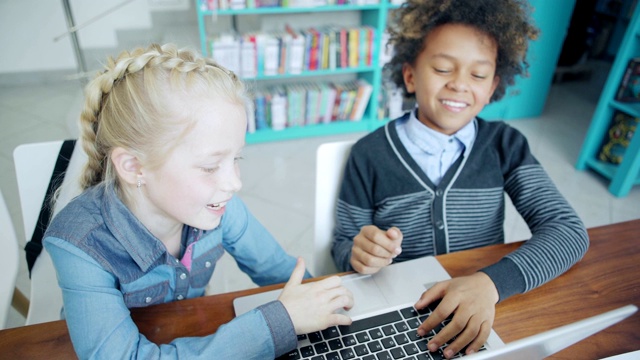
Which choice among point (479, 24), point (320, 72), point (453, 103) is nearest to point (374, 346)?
point (453, 103)

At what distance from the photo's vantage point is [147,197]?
774 mm

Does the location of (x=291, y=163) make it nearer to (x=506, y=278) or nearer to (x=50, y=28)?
(x=506, y=278)

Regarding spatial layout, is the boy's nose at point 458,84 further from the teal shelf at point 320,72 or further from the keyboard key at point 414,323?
the teal shelf at point 320,72

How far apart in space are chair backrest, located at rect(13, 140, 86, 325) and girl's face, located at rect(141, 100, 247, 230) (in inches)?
12.2

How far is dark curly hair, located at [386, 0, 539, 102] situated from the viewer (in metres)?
1.03

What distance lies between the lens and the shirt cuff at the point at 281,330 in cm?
65

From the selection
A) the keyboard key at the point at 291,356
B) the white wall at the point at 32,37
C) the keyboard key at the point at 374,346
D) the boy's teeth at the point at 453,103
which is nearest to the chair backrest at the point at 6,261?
the keyboard key at the point at 291,356

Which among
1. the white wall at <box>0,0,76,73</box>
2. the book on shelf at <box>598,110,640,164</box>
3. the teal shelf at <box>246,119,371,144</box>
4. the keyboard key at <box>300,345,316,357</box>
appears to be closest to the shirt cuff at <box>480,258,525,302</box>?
the keyboard key at <box>300,345,316,357</box>

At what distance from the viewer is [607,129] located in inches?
103

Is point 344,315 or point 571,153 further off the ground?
point 344,315

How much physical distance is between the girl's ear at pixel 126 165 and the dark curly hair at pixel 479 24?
74 centimetres

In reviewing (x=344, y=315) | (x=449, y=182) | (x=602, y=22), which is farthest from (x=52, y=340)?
(x=602, y=22)

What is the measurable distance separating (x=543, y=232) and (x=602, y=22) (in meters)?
4.66

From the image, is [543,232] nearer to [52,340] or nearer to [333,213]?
[333,213]
